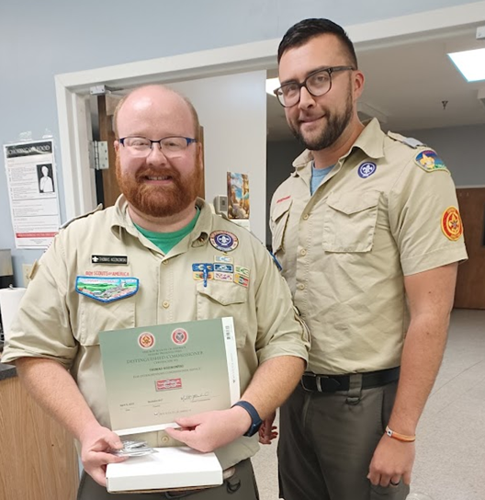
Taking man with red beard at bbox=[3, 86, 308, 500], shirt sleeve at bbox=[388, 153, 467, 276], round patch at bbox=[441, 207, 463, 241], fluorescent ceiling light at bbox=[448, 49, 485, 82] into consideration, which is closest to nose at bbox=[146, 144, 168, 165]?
man with red beard at bbox=[3, 86, 308, 500]

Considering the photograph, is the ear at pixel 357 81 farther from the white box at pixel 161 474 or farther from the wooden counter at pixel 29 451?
the wooden counter at pixel 29 451

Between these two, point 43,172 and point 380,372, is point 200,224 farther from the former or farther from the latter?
point 43,172

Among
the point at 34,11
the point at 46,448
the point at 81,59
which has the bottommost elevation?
the point at 46,448

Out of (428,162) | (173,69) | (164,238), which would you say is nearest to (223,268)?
(164,238)

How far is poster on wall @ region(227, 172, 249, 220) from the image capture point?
2314 millimetres

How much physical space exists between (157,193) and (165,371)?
0.40 m

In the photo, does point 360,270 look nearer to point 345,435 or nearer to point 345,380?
point 345,380

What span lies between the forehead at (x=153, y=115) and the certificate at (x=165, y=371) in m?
0.44

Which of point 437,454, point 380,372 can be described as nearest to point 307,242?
point 380,372

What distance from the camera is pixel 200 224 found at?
105 centimetres

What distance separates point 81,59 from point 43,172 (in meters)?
0.53

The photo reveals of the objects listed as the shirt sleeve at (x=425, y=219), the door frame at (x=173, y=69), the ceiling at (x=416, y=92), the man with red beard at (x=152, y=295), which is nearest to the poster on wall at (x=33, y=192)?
the door frame at (x=173, y=69)

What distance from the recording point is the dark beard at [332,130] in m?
1.12

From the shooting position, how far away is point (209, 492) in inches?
38.1
